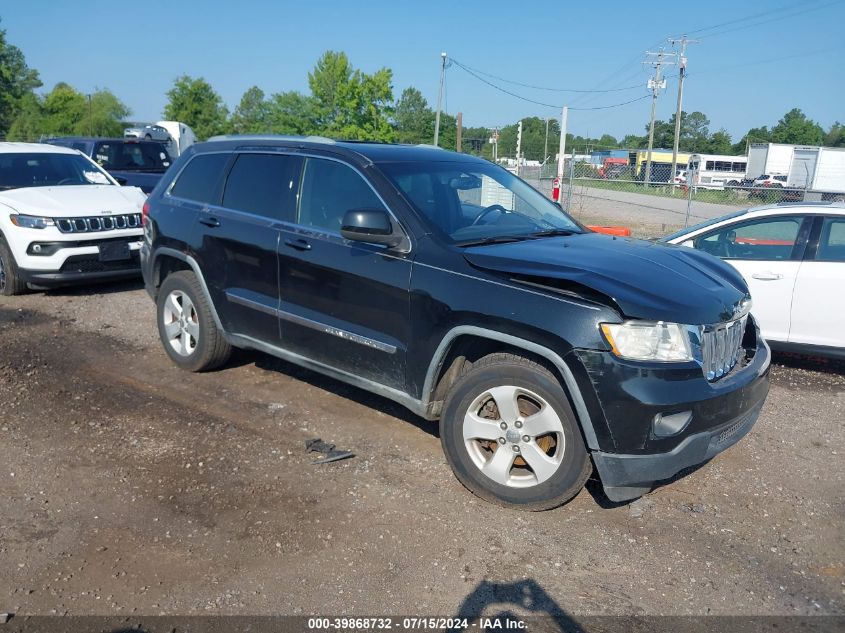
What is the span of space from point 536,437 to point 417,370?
2.66ft

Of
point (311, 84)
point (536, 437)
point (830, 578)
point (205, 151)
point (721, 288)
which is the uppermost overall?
point (311, 84)

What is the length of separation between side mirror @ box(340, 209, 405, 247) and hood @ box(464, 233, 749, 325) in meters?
0.50

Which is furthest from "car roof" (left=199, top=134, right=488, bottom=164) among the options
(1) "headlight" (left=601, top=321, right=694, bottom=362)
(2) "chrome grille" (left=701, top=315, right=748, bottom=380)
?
(2) "chrome grille" (left=701, top=315, right=748, bottom=380)

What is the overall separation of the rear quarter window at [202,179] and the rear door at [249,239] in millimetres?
120

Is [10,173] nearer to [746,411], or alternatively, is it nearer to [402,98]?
[746,411]

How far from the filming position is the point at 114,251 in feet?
28.5

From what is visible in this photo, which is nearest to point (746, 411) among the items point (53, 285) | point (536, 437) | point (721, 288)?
point (721, 288)

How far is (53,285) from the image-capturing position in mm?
8570

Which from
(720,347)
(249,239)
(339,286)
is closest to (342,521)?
(339,286)

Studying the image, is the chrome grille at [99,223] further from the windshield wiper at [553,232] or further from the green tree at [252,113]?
the green tree at [252,113]

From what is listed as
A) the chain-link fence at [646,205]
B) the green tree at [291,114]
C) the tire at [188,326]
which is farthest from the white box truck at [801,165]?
the green tree at [291,114]

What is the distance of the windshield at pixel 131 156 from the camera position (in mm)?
13867

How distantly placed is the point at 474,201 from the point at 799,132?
108 m

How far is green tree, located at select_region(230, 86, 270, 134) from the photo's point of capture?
69.7m
